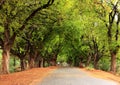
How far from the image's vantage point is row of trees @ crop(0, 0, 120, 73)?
26.7 meters

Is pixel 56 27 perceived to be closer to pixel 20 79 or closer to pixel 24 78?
pixel 24 78

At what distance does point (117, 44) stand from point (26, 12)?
19199 mm

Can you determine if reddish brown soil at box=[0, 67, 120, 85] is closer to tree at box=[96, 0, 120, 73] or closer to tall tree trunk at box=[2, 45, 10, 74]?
tall tree trunk at box=[2, 45, 10, 74]

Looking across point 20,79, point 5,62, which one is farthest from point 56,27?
→ point 20,79

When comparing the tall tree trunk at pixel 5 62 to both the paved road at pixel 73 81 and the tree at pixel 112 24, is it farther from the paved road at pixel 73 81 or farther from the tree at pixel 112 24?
the tree at pixel 112 24

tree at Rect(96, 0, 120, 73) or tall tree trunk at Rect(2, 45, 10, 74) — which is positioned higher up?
tree at Rect(96, 0, 120, 73)

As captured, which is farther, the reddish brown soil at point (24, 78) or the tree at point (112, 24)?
the tree at point (112, 24)

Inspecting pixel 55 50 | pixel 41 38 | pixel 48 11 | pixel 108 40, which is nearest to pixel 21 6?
pixel 48 11

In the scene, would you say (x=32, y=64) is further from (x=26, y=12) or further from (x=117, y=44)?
(x=26, y=12)

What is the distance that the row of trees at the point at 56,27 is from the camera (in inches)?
1049

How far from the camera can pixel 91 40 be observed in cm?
6031

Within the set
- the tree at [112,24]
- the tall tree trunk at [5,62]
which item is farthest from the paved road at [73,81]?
the tree at [112,24]

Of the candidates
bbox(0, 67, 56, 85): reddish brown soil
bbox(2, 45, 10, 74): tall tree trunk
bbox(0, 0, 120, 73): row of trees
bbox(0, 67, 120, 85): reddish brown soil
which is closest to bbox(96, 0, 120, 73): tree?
bbox(0, 0, 120, 73): row of trees

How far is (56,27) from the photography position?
40.1 metres
